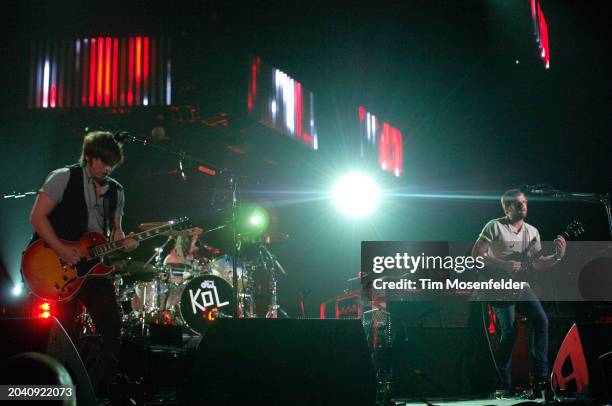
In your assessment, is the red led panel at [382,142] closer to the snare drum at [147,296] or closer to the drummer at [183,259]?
the drummer at [183,259]

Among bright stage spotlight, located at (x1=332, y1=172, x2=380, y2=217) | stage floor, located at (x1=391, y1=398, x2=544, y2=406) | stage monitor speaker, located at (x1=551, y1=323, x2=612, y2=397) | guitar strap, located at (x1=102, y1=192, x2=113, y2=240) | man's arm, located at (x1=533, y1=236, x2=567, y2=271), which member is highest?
bright stage spotlight, located at (x1=332, y1=172, x2=380, y2=217)

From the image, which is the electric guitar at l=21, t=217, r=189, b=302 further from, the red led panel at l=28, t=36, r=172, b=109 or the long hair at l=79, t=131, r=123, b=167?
the red led panel at l=28, t=36, r=172, b=109

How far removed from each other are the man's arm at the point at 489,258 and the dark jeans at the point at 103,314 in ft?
13.6

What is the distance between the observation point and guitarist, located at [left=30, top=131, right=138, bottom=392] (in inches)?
149

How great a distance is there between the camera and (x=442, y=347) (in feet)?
20.8

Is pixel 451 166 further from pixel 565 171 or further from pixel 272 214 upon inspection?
pixel 272 214

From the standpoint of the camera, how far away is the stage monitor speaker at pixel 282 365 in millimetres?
2453

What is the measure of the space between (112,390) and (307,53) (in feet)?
→ 20.7

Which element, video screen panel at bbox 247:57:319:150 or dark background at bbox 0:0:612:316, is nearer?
dark background at bbox 0:0:612:316

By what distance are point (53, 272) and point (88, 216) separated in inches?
17.4

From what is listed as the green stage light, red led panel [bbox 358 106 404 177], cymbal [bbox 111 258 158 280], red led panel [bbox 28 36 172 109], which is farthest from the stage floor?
red led panel [bbox 28 36 172 109]

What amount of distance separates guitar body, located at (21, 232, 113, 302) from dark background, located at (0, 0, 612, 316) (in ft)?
9.19

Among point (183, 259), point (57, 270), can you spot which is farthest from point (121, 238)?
point (183, 259)

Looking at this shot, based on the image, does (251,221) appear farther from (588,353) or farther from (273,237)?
(588,353)
